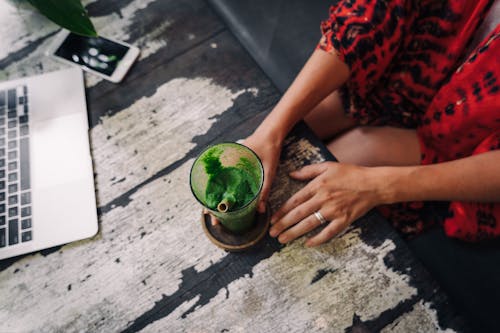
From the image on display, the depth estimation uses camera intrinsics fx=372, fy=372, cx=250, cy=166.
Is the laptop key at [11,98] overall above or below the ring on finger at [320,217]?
below

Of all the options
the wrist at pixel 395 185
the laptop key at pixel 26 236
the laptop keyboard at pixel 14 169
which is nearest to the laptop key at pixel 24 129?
the laptop keyboard at pixel 14 169

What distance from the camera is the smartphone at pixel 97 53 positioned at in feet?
2.94

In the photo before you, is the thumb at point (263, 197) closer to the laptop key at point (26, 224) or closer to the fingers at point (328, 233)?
the fingers at point (328, 233)

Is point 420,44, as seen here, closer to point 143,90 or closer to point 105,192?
point 143,90

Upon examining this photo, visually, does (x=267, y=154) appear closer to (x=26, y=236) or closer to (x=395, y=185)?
(x=395, y=185)

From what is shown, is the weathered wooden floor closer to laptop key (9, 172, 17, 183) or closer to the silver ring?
the silver ring

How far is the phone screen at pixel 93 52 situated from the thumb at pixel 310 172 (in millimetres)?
510

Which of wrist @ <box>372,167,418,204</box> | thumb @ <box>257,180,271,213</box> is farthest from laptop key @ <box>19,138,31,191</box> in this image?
wrist @ <box>372,167,418,204</box>

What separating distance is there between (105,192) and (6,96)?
1.17 ft

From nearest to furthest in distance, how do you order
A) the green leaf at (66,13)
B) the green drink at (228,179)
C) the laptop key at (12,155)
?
the green drink at (228,179), the green leaf at (66,13), the laptop key at (12,155)

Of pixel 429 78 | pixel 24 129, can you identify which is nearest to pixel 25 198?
pixel 24 129

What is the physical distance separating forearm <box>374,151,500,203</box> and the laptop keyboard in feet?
2.45

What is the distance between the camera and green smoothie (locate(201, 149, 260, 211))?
2.05 feet

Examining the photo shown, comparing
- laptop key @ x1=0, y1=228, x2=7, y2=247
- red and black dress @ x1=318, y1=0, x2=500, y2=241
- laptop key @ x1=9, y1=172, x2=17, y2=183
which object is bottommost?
laptop key @ x1=0, y1=228, x2=7, y2=247
